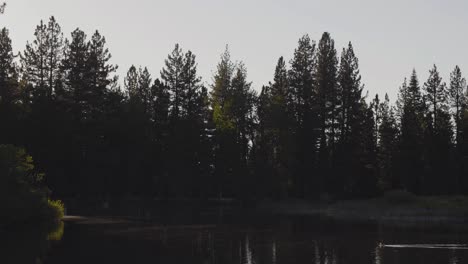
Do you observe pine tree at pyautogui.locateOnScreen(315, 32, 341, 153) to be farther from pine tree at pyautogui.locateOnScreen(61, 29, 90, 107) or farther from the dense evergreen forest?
pine tree at pyautogui.locateOnScreen(61, 29, 90, 107)

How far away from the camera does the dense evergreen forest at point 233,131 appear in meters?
78.9

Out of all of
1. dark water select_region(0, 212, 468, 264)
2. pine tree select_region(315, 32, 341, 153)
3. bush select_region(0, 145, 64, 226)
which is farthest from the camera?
pine tree select_region(315, 32, 341, 153)

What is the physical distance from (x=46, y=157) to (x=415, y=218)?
4146 cm

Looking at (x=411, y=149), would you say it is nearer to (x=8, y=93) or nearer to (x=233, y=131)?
(x=233, y=131)

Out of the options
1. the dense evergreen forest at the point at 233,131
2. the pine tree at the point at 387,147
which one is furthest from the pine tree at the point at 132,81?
the pine tree at the point at 387,147

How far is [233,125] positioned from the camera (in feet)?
302

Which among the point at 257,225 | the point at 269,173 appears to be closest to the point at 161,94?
the point at 269,173

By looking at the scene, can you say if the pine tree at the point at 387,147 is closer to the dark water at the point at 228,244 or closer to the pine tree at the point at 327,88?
the pine tree at the point at 327,88

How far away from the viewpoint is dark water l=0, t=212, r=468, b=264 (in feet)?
111

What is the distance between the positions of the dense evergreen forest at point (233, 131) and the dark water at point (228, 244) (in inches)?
978

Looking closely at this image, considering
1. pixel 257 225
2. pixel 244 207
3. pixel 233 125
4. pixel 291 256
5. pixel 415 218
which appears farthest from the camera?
pixel 233 125

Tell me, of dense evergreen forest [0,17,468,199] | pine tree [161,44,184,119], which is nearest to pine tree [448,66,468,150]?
dense evergreen forest [0,17,468,199]

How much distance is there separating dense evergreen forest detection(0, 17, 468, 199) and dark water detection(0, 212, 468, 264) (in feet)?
81.5

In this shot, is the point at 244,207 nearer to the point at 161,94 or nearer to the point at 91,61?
the point at 161,94
